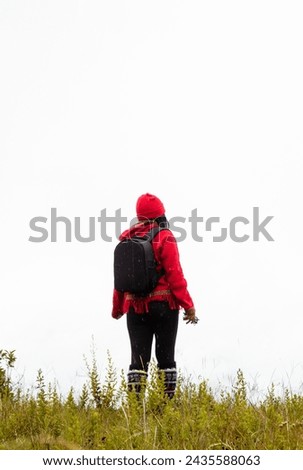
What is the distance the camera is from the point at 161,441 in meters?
6.14

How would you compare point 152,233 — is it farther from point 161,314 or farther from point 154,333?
point 154,333

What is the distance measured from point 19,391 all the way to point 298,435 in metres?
3.76

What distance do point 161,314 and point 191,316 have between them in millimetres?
331

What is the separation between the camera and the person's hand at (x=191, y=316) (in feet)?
27.5

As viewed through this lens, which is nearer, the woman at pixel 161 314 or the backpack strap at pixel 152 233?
the woman at pixel 161 314

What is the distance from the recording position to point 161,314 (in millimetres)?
8352

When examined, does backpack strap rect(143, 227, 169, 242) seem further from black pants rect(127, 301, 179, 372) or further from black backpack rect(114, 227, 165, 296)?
black pants rect(127, 301, 179, 372)

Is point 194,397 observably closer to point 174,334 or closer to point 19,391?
point 174,334

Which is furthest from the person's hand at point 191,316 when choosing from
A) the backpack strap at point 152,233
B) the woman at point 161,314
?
the backpack strap at point 152,233

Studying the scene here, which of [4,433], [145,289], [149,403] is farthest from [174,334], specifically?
[4,433]

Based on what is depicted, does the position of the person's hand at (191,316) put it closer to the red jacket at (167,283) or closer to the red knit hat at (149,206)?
the red jacket at (167,283)

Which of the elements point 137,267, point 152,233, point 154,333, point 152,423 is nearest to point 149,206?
point 152,233
